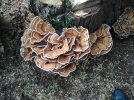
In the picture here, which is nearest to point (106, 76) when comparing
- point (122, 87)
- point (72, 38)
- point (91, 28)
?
point (122, 87)

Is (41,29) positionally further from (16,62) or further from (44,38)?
(16,62)

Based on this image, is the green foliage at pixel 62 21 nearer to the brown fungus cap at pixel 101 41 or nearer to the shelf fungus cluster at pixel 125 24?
the brown fungus cap at pixel 101 41

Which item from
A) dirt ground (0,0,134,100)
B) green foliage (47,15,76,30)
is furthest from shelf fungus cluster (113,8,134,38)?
green foliage (47,15,76,30)

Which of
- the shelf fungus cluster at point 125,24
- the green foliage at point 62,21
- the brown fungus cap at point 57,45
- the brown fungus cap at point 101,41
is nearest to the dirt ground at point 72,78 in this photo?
the shelf fungus cluster at point 125,24

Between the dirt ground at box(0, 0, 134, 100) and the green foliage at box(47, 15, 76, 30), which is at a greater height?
the green foliage at box(47, 15, 76, 30)

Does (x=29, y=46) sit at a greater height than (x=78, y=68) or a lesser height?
greater

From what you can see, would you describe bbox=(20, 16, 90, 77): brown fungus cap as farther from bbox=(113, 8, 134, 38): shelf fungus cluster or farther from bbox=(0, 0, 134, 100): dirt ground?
bbox=(113, 8, 134, 38): shelf fungus cluster
